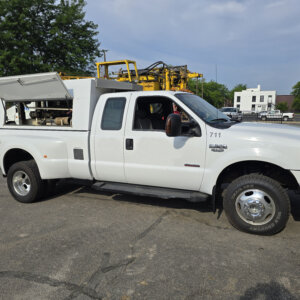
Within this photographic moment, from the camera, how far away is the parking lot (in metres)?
2.61

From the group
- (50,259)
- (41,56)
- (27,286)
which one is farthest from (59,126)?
(41,56)

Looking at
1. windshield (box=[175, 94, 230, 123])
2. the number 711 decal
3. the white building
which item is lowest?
the number 711 decal

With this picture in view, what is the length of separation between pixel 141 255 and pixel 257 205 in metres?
1.61

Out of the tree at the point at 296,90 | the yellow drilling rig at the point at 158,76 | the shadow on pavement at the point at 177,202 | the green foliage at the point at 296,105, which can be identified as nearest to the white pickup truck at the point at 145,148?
the shadow on pavement at the point at 177,202

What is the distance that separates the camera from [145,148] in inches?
164

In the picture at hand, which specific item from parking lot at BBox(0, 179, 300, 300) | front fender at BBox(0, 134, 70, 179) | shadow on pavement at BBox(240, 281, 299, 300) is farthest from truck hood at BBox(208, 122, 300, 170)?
front fender at BBox(0, 134, 70, 179)

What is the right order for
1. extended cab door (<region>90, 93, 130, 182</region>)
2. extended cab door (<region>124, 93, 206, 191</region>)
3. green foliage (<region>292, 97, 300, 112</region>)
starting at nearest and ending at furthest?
1. extended cab door (<region>124, 93, 206, 191</region>)
2. extended cab door (<region>90, 93, 130, 182</region>)
3. green foliage (<region>292, 97, 300, 112</region>)

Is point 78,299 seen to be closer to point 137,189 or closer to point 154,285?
point 154,285

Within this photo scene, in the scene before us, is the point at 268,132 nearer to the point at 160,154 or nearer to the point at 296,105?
the point at 160,154

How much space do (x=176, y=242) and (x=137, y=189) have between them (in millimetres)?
1132

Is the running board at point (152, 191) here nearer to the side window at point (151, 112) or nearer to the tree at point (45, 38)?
the side window at point (151, 112)

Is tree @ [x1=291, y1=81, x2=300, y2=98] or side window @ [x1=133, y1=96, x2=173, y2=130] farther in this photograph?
tree @ [x1=291, y1=81, x2=300, y2=98]

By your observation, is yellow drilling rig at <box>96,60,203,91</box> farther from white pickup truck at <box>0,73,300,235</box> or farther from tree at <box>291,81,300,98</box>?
tree at <box>291,81,300,98</box>

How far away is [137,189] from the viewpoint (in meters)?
4.33
